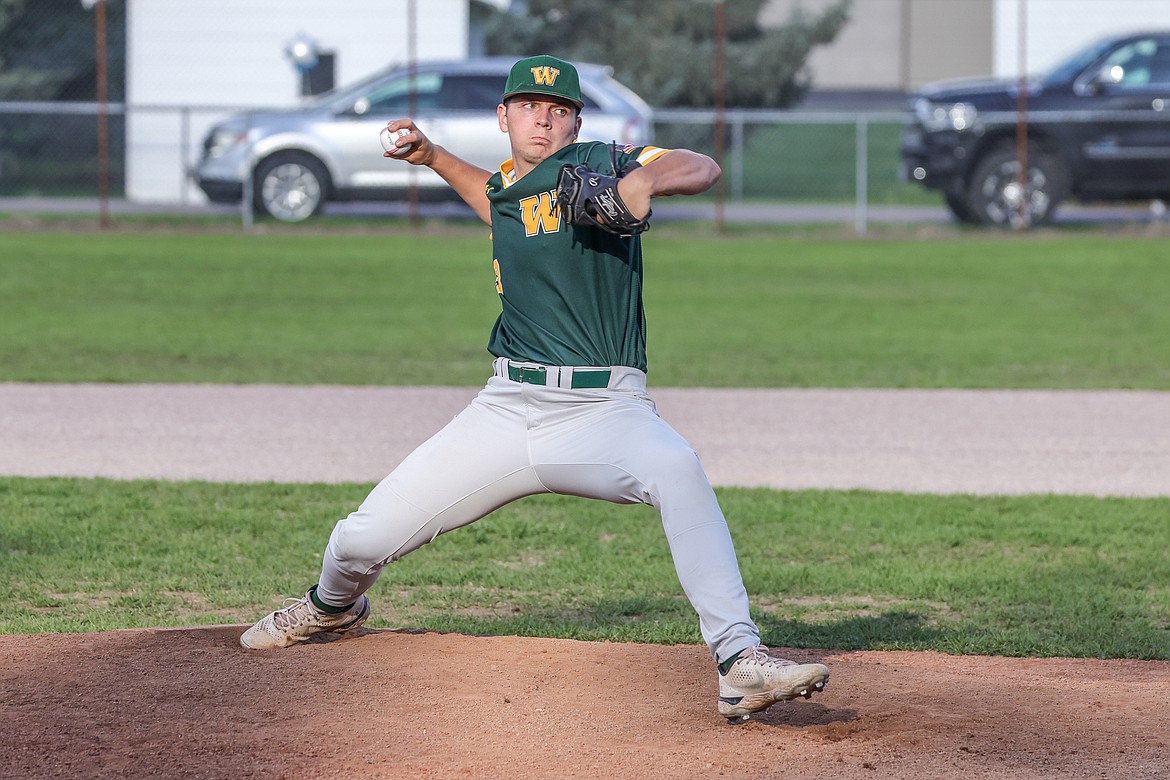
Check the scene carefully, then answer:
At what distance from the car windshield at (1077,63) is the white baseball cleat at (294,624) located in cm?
1800

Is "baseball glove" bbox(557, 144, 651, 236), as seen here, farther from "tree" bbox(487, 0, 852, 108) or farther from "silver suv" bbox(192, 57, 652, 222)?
"tree" bbox(487, 0, 852, 108)

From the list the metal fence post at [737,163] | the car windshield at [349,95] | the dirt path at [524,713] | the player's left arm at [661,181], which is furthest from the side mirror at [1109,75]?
the player's left arm at [661,181]

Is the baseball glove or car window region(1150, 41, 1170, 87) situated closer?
the baseball glove

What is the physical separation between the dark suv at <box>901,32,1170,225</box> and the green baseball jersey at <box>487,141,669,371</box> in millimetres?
17077

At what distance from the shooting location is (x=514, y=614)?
6.11 meters

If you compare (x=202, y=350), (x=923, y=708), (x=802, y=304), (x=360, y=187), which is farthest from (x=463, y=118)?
(x=923, y=708)

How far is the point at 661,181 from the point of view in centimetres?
422

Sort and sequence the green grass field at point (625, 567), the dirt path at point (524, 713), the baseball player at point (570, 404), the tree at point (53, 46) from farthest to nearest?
1. the tree at point (53, 46)
2. the green grass field at point (625, 567)
3. the baseball player at point (570, 404)
4. the dirt path at point (524, 713)

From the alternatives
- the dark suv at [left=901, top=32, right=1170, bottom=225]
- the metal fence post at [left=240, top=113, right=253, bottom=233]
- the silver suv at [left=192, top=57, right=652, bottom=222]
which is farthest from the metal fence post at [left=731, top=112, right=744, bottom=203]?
the metal fence post at [left=240, top=113, right=253, bottom=233]

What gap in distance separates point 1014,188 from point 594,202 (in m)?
18.0

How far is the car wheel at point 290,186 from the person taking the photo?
832 inches

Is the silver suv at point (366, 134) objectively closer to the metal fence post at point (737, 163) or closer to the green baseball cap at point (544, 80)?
the metal fence post at point (737, 163)

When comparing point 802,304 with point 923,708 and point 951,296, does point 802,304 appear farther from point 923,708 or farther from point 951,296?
point 923,708

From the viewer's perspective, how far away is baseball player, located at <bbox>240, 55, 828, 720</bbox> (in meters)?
4.35
